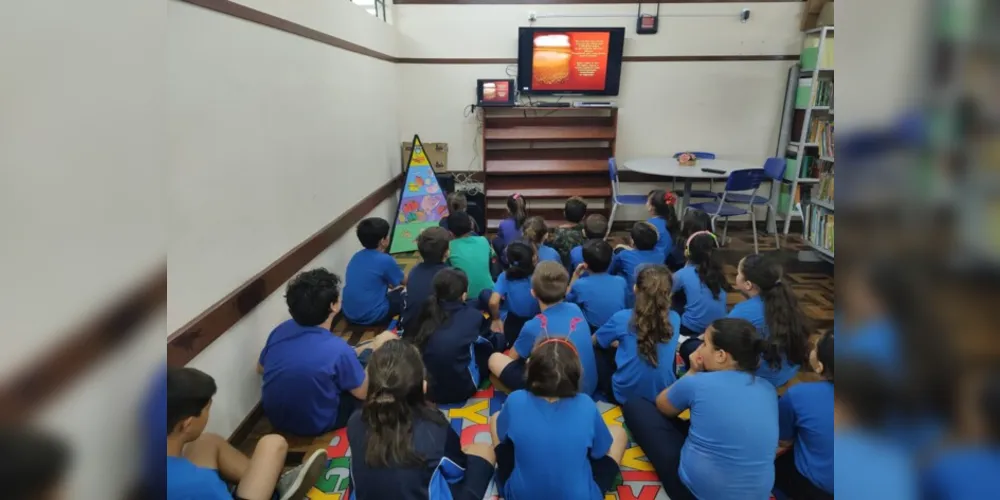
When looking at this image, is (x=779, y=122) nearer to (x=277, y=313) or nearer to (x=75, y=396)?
(x=277, y=313)

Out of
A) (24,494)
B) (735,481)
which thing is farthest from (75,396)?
(735,481)

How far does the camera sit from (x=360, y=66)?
3.97 m

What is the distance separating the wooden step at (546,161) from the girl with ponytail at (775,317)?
2.97 m

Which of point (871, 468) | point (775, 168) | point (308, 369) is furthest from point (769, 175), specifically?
point (871, 468)

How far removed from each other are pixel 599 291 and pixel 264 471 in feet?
5.38

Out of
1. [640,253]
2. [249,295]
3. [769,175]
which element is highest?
[769,175]

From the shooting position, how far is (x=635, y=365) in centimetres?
221

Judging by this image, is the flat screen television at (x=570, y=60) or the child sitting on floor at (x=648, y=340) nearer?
the child sitting on floor at (x=648, y=340)

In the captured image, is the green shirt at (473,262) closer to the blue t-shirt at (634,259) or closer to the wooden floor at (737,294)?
the wooden floor at (737,294)

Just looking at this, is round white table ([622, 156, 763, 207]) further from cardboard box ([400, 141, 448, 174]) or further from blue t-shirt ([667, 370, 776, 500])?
blue t-shirt ([667, 370, 776, 500])

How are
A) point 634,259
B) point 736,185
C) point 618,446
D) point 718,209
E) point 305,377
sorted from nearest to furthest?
point 618,446 < point 305,377 < point 634,259 < point 736,185 < point 718,209

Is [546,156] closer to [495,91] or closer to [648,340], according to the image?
[495,91]

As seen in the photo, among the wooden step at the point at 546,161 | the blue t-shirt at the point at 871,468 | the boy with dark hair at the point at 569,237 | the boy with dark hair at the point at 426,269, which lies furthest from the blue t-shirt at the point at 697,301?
the wooden step at the point at 546,161

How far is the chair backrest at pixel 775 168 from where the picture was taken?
4.70 metres
